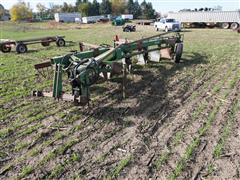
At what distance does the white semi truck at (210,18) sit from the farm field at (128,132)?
25.9 m

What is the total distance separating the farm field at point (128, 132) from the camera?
13.2 ft

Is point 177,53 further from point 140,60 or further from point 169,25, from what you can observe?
point 169,25

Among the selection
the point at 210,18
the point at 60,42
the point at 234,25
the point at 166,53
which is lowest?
the point at 166,53

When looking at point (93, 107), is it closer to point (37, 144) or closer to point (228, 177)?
point (37, 144)

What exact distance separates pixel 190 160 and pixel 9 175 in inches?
102

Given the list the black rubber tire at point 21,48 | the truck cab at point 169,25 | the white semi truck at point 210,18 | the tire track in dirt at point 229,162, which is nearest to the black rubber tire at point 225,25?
the white semi truck at point 210,18

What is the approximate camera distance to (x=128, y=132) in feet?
16.8

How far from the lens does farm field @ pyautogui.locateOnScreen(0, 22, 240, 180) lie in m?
4.02

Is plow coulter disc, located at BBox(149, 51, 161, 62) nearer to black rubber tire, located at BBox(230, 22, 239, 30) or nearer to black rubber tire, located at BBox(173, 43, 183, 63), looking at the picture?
black rubber tire, located at BBox(173, 43, 183, 63)

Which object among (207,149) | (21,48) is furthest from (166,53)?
(21,48)

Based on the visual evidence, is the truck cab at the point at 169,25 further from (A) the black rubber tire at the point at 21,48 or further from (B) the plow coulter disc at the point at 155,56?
(B) the plow coulter disc at the point at 155,56

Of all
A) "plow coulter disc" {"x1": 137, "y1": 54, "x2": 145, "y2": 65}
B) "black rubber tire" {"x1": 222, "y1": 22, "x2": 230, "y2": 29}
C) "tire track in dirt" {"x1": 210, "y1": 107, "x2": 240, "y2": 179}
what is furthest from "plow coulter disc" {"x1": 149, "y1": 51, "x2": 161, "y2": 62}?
"black rubber tire" {"x1": 222, "y1": 22, "x2": 230, "y2": 29}

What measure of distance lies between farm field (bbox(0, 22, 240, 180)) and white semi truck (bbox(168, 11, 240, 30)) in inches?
1019

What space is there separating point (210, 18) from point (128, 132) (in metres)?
31.1
